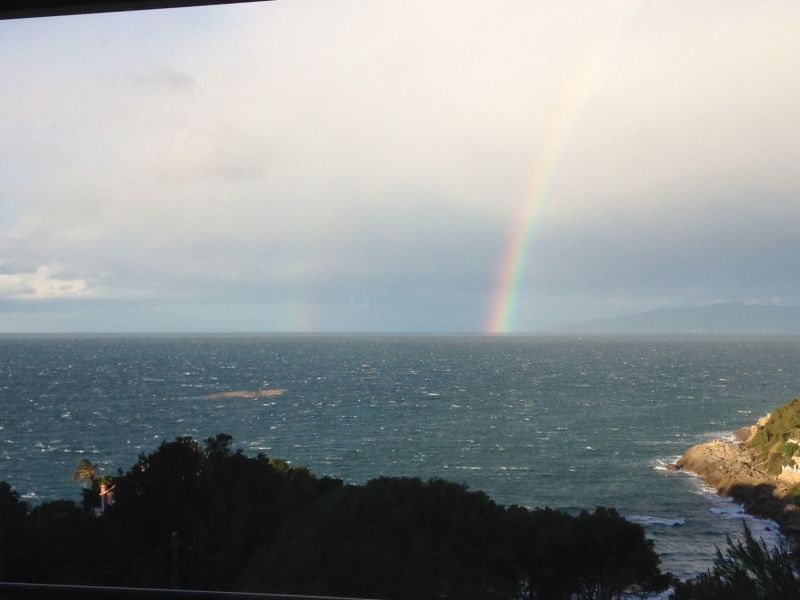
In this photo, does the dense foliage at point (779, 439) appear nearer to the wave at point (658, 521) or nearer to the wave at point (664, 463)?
the wave at point (664, 463)

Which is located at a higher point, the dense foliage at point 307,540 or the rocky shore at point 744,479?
the dense foliage at point 307,540

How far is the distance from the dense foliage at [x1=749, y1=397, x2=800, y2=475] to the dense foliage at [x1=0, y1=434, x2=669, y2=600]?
11.0 m

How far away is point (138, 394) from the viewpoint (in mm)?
39906

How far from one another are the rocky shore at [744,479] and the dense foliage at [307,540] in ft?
21.7

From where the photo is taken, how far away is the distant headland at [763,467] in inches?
516

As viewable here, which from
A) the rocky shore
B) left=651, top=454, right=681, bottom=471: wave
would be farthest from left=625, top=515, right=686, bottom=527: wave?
left=651, top=454, right=681, bottom=471: wave

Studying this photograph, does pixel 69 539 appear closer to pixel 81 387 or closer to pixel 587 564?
pixel 587 564

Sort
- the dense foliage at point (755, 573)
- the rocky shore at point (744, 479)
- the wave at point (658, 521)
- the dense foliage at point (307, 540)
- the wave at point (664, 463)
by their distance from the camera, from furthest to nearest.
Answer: the wave at point (664, 463) → the wave at point (658, 521) → the rocky shore at point (744, 479) → the dense foliage at point (307, 540) → the dense foliage at point (755, 573)

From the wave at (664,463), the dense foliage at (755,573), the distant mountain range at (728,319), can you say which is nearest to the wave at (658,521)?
the wave at (664,463)

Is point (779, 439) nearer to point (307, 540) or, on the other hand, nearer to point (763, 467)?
point (763, 467)

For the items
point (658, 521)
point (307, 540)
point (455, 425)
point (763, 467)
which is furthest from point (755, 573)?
point (455, 425)

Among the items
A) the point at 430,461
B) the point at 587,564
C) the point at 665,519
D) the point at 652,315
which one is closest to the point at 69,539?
the point at 587,564

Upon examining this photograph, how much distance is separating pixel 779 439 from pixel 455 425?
14.4m

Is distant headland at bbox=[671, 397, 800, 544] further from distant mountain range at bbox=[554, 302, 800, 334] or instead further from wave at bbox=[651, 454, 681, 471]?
distant mountain range at bbox=[554, 302, 800, 334]
